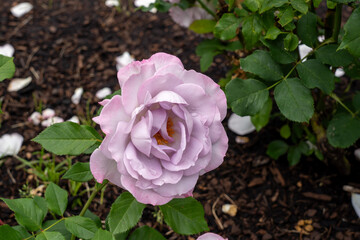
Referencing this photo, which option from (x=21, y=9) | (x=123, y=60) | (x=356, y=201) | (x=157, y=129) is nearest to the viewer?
(x=157, y=129)

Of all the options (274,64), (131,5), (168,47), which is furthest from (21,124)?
(274,64)

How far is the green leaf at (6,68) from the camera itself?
3.02 feet

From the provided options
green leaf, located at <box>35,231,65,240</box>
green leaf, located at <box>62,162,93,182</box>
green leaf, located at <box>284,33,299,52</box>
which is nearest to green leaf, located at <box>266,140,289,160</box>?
green leaf, located at <box>284,33,299,52</box>

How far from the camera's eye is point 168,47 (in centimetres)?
210

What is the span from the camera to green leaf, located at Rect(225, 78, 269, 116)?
101 cm

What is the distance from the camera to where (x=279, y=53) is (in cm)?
104

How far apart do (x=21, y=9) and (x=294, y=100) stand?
5.93ft

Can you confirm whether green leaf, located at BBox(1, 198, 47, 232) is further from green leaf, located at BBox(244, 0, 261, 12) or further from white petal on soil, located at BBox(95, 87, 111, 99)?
white petal on soil, located at BBox(95, 87, 111, 99)

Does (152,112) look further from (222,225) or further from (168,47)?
(168,47)

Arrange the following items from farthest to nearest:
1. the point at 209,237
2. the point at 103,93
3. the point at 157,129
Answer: the point at 103,93 → the point at 209,237 → the point at 157,129

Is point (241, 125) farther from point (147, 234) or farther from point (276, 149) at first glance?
point (147, 234)

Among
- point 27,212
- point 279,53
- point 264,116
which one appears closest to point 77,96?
point 264,116

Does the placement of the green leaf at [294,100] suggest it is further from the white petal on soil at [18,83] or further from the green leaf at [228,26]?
the white petal on soil at [18,83]

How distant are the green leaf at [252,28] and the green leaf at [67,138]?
469 mm
